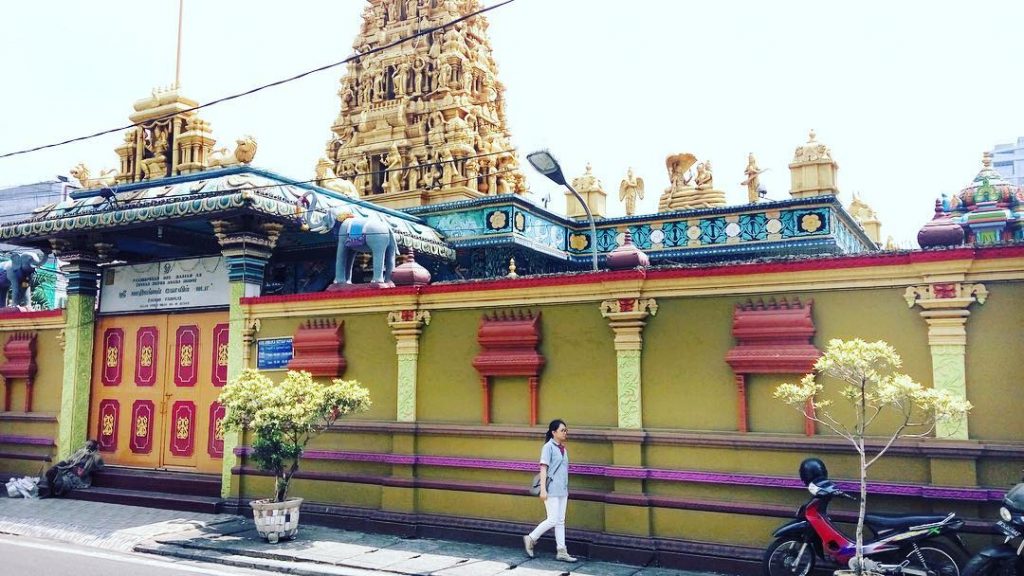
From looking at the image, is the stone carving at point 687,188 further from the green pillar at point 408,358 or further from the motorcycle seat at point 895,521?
the motorcycle seat at point 895,521

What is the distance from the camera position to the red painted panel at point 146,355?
13.8 meters

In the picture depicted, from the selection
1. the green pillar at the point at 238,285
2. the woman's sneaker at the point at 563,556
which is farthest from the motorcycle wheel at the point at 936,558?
the green pillar at the point at 238,285

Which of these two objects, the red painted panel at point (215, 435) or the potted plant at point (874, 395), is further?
the red painted panel at point (215, 435)

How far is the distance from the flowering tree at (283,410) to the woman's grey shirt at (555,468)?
281 centimetres

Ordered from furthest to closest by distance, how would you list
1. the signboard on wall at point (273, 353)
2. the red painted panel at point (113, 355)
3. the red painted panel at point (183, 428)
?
the red painted panel at point (113, 355)
the red painted panel at point (183, 428)
the signboard on wall at point (273, 353)

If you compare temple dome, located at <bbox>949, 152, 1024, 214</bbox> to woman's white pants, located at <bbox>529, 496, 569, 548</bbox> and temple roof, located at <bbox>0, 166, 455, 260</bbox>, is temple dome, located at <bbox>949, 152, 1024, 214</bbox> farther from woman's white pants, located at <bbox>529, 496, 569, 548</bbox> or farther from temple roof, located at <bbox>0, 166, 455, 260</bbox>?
temple roof, located at <bbox>0, 166, 455, 260</bbox>

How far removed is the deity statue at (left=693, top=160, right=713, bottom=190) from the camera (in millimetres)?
18688

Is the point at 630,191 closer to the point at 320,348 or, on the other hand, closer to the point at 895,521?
the point at 320,348

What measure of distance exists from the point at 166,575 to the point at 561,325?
5.25 m

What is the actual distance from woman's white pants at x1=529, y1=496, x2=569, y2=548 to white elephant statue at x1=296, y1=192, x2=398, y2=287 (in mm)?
4323

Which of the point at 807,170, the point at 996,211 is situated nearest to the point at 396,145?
the point at 807,170

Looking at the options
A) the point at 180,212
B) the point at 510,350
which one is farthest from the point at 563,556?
the point at 180,212

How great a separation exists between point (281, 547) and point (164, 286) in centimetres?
623

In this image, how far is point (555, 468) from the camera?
9023 millimetres
